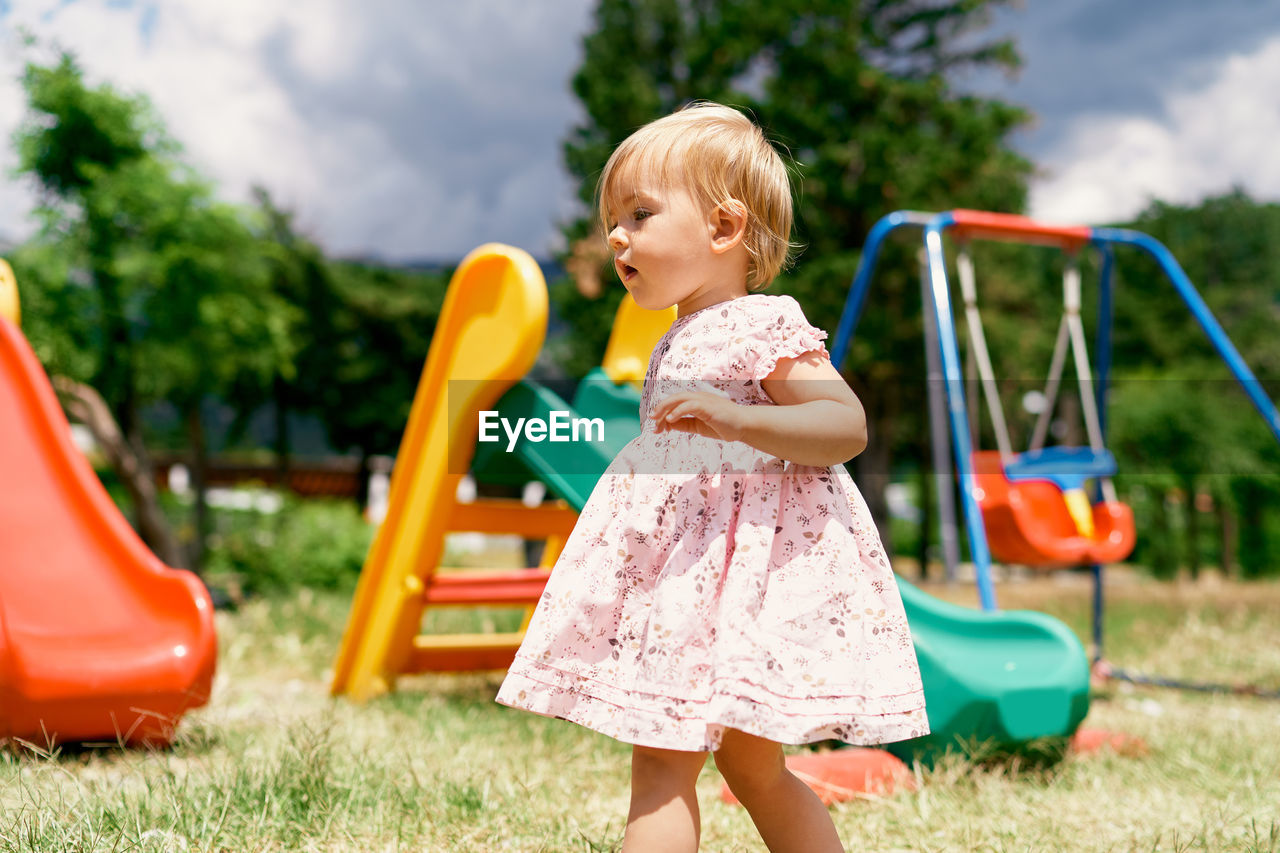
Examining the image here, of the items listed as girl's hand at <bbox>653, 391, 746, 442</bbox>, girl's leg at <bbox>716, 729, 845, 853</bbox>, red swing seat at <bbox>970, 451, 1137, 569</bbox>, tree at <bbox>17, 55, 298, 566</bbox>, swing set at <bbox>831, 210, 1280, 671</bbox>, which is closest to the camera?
girl's hand at <bbox>653, 391, 746, 442</bbox>

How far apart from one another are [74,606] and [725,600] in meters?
Answer: 2.35

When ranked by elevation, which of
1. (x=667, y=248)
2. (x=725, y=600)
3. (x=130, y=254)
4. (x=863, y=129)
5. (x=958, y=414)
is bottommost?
(x=725, y=600)

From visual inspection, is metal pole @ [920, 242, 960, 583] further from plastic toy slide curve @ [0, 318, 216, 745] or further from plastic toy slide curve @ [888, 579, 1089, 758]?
plastic toy slide curve @ [0, 318, 216, 745]

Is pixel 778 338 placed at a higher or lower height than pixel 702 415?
higher

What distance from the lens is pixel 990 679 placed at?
2.53 meters

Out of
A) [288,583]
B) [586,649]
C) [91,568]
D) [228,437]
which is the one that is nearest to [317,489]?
[228,437]

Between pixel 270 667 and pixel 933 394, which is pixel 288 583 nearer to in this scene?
pixel 270 667

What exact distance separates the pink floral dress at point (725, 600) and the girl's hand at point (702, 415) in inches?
4.6

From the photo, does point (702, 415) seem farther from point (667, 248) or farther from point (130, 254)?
point (130, 254)

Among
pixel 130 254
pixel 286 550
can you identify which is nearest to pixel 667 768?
pixel 130 254

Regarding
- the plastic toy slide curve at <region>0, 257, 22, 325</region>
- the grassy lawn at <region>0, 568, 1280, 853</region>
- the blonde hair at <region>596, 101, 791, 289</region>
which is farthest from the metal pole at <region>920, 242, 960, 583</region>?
the plastic toy slide curve at <region>0, 257, 22, 325</region>

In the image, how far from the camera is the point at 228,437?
75.8 ft

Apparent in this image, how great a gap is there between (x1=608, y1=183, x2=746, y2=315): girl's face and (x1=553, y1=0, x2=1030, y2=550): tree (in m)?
11.3

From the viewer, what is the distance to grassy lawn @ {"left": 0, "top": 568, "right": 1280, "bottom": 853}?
1770mm
